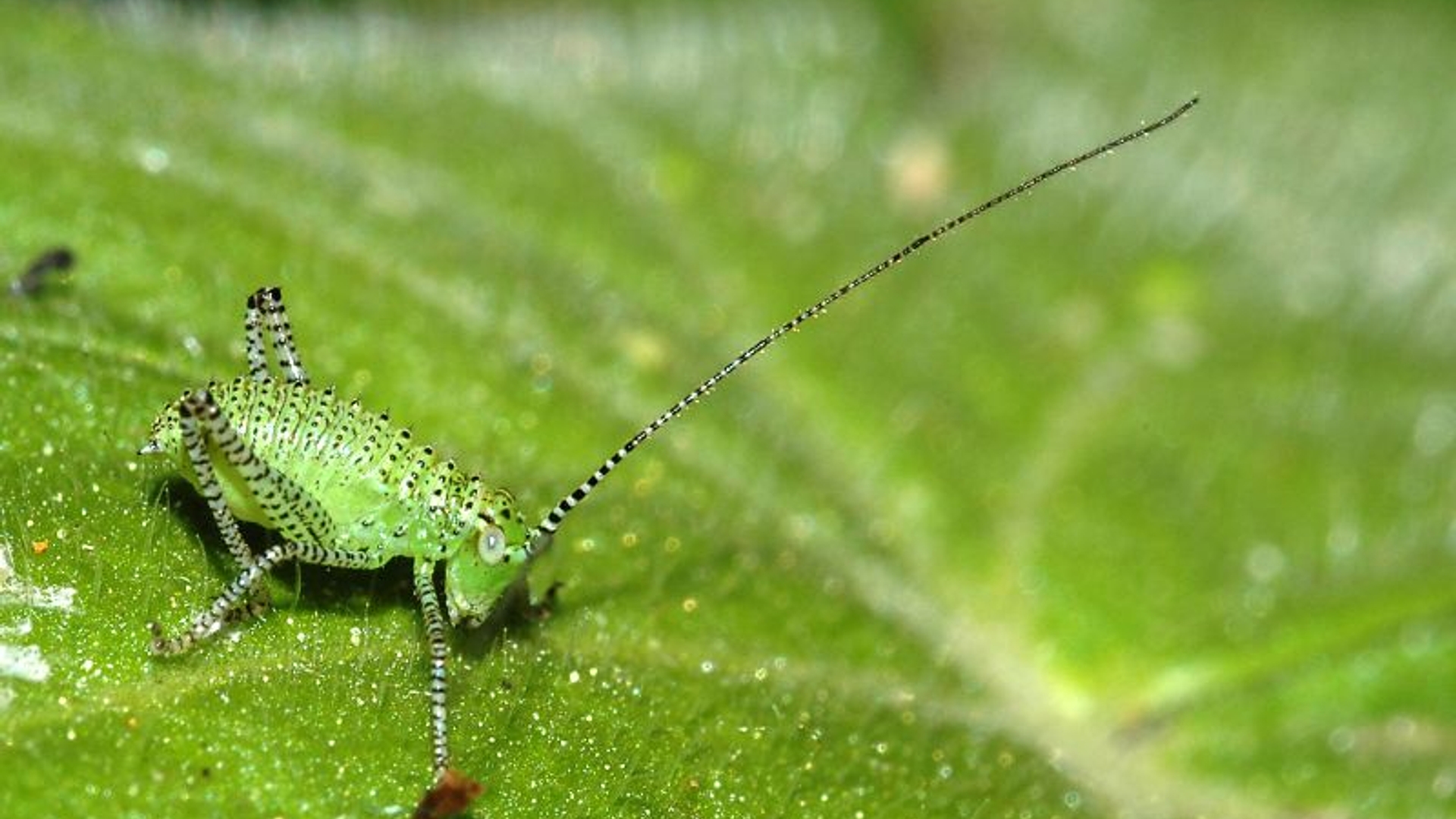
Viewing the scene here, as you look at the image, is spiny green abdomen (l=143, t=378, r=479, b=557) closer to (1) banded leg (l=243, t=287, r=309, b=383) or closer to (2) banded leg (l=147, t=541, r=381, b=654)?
(2) banded leg (l=147, t=541, r=381, b=654)

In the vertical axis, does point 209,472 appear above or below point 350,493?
below

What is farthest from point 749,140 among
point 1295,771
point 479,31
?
point 1295,771

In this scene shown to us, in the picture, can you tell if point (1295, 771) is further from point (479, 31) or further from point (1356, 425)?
point (479, 31)

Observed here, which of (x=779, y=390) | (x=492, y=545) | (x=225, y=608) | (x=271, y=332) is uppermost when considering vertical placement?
(x=779, y=390)

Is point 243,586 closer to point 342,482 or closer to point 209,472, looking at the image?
point 209,472

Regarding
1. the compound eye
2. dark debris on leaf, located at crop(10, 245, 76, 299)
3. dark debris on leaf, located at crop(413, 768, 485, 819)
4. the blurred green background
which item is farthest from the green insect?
dark debris on leaf, located at crop(10, 245, 76, 299)

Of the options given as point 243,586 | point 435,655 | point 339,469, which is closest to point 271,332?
point 339,469

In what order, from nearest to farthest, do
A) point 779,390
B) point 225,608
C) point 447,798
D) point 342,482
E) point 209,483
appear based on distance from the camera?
point 447,798 → point 225,608 → point 209,483 → point 342,482 → point 779,390
